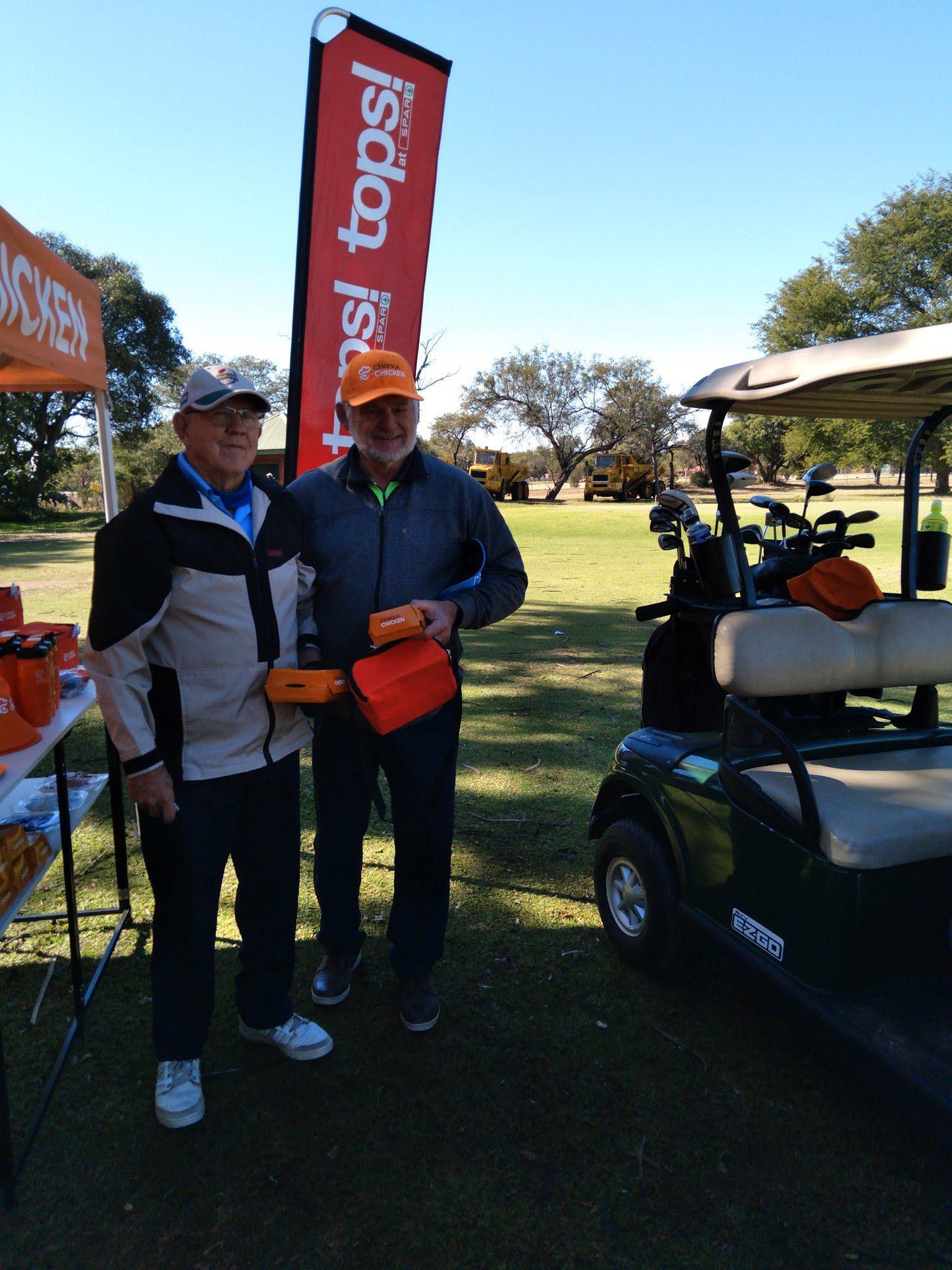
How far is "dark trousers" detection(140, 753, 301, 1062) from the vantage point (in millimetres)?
2223

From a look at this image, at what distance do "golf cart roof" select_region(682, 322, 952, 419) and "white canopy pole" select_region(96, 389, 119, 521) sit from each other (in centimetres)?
261

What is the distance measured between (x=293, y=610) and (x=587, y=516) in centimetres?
2871

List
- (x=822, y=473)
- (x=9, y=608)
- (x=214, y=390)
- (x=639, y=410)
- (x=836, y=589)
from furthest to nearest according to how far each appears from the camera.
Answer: (x=639, y=410) < (x=822, y=473) < (x=9, y=608) < (x=836, y=589) < (x=214, y=390)

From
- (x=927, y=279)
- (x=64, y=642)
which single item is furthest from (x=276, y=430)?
(x=64, y=642)

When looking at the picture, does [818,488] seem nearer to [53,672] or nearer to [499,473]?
[53,672]

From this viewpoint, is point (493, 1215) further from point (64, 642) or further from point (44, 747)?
point (64, 642)

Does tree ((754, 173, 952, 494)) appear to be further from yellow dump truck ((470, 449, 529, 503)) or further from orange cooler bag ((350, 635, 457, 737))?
orange cooler bag ((350, 635, 457, 737))

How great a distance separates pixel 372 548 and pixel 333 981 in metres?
1.46

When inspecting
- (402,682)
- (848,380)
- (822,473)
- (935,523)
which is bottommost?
(402,682)

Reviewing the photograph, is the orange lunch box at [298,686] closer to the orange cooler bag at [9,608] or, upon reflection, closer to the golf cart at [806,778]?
the golf cart at [806,778]

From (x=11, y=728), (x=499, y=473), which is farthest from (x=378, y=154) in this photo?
(x=499, y=473)

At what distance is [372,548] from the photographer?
8.28ft

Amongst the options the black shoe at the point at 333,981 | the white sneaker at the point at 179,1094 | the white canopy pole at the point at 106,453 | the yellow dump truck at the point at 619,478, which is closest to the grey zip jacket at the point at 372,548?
the black shoe at the point at 333,981

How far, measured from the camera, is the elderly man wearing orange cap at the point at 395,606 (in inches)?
98.0
